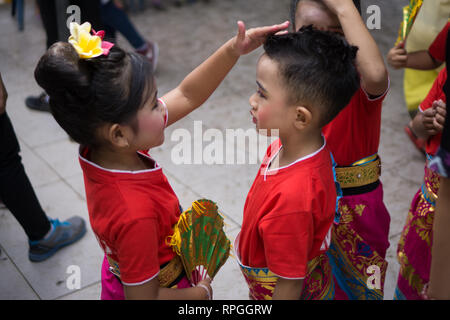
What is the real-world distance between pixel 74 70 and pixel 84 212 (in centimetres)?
172

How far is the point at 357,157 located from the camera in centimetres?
154

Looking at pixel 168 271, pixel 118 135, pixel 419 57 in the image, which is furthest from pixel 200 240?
pixel 419 57

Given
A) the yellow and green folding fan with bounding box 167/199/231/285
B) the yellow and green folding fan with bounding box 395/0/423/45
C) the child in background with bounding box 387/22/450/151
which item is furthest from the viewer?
the child in background with bounding box 387/22/450/151

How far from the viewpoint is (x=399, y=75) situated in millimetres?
4047

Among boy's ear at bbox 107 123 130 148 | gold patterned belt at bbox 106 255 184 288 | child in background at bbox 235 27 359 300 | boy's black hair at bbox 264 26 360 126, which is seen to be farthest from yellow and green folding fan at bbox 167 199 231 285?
boy's black hair at bbox 264 26 360 126

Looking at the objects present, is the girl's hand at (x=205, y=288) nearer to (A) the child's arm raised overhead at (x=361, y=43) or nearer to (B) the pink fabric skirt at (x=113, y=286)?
(B) the pink fabric skirt at (x=113, y=286)

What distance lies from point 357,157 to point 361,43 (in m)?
0.40

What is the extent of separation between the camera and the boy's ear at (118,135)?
1121 mm

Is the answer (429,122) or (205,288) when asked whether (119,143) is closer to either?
(205,288)

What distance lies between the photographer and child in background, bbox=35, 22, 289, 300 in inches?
42.0

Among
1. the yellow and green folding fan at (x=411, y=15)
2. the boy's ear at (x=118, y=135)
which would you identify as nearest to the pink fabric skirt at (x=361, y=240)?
the yellow and green folding fan at (x=411, y=15)

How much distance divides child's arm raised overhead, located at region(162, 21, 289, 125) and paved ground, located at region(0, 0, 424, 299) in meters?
0.67

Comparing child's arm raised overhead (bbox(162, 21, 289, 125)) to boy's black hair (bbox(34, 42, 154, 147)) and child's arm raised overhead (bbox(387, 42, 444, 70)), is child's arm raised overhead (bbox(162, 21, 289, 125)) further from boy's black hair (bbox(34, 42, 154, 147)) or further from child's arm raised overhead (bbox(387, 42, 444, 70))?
child's arm raised overhead (bbox(387, 42, 444, 70))

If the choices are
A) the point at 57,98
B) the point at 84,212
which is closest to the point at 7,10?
the point at 84,212
